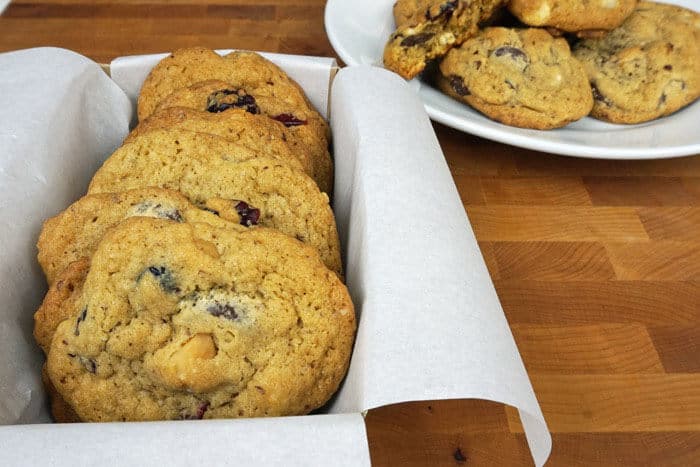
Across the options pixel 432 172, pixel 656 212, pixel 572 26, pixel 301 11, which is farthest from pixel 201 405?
pixel 301 11

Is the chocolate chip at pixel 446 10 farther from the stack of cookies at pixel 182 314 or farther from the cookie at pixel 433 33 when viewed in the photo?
the stack of cookies at pixel 182 314

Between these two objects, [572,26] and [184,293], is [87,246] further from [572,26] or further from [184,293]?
[572,26]

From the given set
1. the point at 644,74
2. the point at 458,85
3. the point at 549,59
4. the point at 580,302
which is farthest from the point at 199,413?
the point at 644,74

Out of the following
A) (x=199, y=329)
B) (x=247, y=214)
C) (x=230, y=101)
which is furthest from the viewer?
(x=230, y=101)

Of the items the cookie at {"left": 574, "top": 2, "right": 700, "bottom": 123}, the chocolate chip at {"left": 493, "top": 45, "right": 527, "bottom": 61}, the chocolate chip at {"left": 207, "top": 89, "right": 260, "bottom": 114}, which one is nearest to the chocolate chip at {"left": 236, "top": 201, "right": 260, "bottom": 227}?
the chocolate chip at {"left": 207, "top": 89, "right": 260, "bottom": 114}

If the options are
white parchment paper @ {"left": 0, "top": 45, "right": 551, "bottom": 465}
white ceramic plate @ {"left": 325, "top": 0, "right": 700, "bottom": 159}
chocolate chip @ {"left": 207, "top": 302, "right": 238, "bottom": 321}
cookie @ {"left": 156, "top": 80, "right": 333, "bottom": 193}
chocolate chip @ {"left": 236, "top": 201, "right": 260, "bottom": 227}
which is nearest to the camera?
white parchment paper @ {"left": 0, "top": 45, "right": 551, "bottom": 465}

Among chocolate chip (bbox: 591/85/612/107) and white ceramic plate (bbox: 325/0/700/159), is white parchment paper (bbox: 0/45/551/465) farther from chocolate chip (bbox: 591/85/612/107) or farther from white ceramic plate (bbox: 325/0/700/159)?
chocolate chip (bbox: 591/85/612/107)

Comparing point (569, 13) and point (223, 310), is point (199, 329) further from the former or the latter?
point (569, 13)
